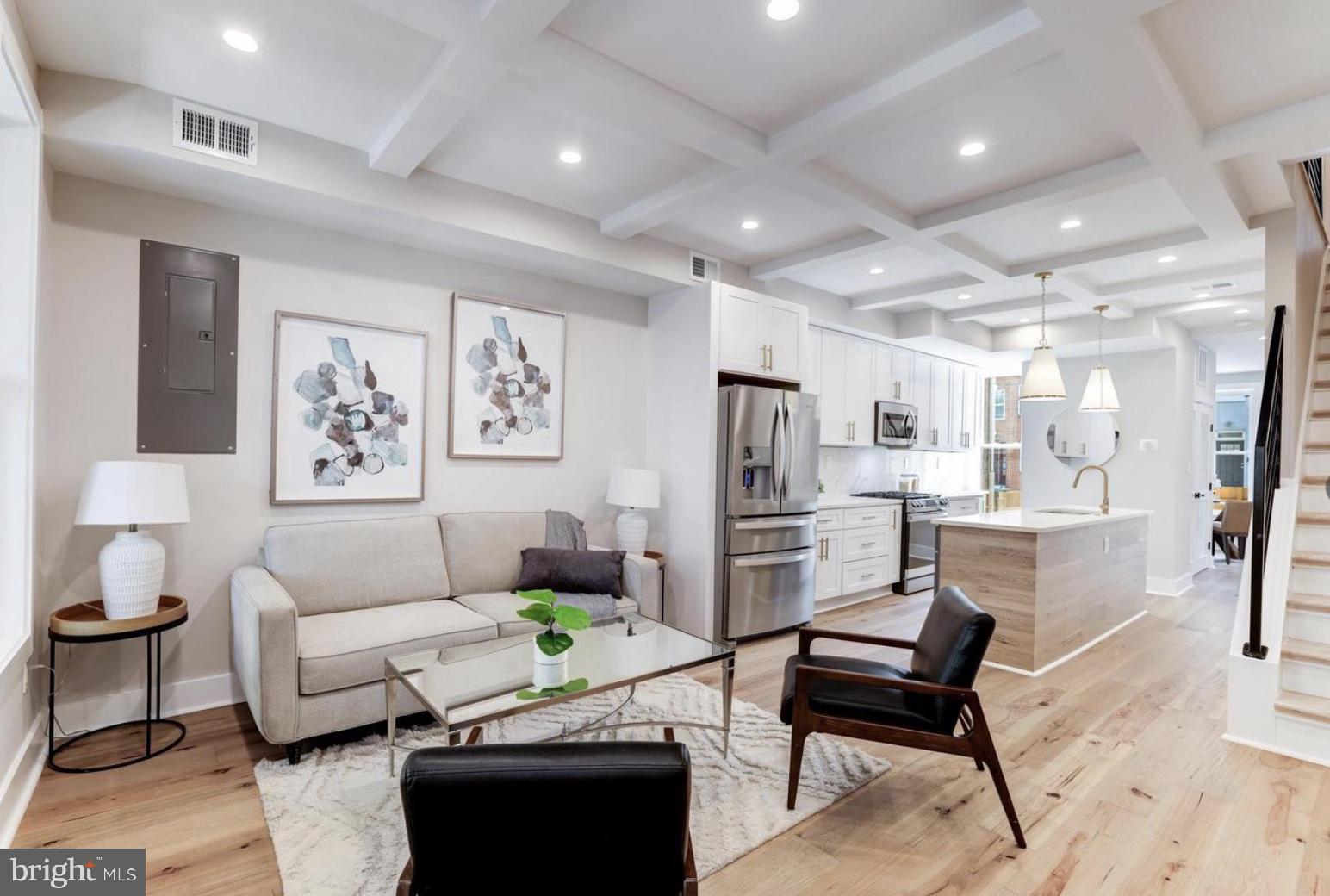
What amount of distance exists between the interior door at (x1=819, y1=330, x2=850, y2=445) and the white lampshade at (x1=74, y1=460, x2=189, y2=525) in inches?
183

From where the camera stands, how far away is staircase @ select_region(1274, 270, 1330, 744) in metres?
2.86

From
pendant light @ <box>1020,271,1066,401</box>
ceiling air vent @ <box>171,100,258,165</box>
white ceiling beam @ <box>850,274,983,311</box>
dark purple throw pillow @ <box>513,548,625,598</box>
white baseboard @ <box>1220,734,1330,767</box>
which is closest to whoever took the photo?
ceiling air vent @ <box>171,100,258,165</box>

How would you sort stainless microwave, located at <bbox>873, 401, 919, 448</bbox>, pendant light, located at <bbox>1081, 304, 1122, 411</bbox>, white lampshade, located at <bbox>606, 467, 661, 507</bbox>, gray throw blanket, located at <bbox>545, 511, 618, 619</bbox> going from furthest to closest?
stainless microwave, located at <bbox>873, 401, 919, 448</bbox>
pendant light, located at <bbox>1081, 304, 1122, 411</bbox>
white lampshade, located at <bbox>606, 467, 661, 507</bbox>
gray throw blanket, located at <bbox>545, 511, 618, 619</bbox>

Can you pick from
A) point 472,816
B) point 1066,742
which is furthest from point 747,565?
point 472,816

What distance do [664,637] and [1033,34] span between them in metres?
2.55

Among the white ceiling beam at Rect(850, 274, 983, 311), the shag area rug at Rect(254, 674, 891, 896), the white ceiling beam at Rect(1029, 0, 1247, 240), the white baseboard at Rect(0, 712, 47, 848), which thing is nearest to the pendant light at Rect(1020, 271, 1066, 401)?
the white ceiling beam at Rect(850, 274, 983, 311)

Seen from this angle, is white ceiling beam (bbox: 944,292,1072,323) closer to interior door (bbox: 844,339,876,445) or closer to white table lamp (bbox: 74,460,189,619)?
interior door (bbox: 844,339,876,445)

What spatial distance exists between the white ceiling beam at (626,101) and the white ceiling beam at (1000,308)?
12.7 feet

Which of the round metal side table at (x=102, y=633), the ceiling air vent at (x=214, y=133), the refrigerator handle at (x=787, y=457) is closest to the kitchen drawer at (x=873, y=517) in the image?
the refrigerator handle at (x=787, y=457)

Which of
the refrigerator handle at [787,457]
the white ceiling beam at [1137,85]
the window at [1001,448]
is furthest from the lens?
the window at [1001,448]

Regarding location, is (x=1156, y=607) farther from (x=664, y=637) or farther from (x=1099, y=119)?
(x=664, y=637)

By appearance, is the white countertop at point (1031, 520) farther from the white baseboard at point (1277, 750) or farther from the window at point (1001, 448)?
the window at point (1001, 448)

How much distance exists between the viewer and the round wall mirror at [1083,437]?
22.2ft

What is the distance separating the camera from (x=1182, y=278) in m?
4.97
